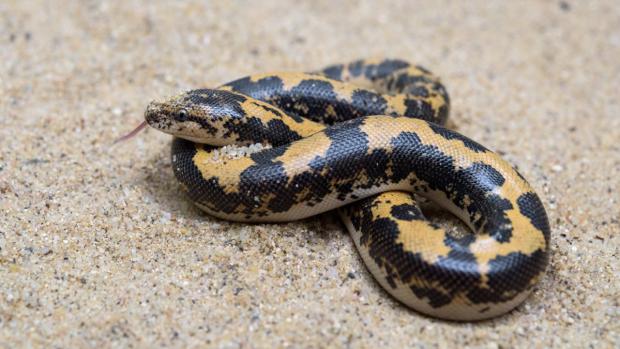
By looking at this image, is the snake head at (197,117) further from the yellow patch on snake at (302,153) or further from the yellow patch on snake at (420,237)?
the yellow patch on snake at (420,237)

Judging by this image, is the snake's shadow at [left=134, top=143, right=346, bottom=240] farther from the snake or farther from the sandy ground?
the snake

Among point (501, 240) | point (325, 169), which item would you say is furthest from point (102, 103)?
point (501, 240)

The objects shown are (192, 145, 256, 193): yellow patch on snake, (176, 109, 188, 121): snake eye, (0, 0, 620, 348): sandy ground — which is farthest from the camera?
(176, 109, 188, 121): snake eye

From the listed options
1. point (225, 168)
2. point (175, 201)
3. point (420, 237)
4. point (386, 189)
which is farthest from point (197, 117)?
point (420, 237)

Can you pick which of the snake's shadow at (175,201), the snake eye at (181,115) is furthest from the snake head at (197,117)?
the snake's shadow at (175,201)

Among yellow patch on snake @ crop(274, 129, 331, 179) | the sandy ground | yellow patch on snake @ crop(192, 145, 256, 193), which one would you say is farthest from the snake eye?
yellow patch on snake @ crop(274, 129, 331, 179)

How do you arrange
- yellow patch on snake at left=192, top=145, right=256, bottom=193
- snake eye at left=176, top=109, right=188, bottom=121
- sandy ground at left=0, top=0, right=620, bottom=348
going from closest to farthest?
sandy ground at left=0, top=0, right=620, bottom=348, yellow patch on snake at left=192, top=145, right=256, bottom=193, snake eye at left=176, top=109, right=188, bottom=121

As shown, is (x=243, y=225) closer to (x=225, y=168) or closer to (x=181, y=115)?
(x=225, y=168)
